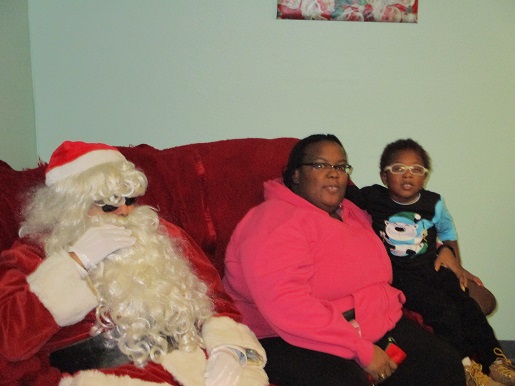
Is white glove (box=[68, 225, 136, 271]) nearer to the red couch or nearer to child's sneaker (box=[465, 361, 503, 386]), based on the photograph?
the red couch

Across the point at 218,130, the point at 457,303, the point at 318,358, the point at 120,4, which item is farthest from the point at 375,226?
the point at 120,4

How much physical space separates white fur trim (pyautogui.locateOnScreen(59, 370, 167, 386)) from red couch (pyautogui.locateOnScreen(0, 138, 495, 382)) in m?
0.68

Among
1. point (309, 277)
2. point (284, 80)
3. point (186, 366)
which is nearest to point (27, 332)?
point (186, 366)

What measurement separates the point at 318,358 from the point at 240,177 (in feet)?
2.66

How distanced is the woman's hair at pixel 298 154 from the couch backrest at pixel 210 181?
0.09 meters

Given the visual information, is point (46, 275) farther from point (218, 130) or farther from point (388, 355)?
point (218, 130)

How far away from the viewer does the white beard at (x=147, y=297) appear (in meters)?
1.45

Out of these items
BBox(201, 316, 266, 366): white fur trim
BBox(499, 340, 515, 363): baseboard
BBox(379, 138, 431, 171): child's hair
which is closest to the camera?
BBox(201, 316, 266, 366): white fur trim

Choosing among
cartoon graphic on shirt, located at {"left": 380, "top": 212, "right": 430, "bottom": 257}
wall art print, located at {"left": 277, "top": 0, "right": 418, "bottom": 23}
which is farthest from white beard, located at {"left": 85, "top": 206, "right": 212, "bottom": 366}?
wall art print, located at {"left": 277, "top": 0, "right": 418, "bottom": 23}

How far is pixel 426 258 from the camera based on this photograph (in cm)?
211

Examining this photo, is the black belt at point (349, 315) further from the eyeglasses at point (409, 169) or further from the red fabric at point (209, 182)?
the eyeglasses at point (409, 169)

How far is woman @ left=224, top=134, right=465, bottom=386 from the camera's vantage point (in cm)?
160

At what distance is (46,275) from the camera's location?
4.33 feet

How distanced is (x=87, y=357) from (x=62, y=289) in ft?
0.79
